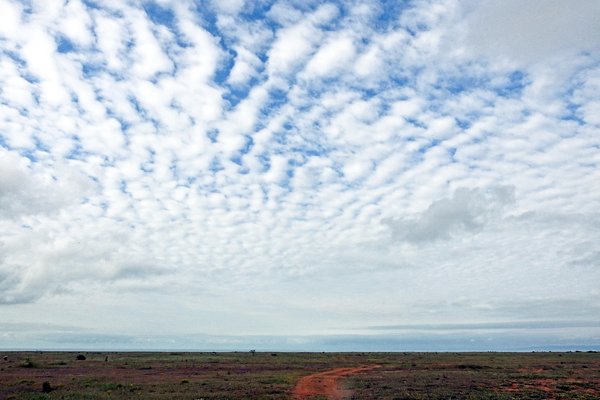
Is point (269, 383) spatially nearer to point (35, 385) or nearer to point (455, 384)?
point (455, 384)

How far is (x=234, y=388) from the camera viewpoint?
4591cm

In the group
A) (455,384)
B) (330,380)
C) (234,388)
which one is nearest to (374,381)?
(330,380)

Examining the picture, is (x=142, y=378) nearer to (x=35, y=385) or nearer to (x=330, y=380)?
(x=35, y=385)

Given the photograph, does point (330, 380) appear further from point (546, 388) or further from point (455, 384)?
point (546, 388)

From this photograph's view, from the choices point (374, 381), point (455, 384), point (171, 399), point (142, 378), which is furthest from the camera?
point (142, 378)

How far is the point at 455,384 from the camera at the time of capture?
49.4m

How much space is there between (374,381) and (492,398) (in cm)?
1695

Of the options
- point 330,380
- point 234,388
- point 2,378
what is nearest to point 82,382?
point 2,378

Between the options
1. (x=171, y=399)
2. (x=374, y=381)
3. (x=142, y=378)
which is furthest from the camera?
(x=142, y=378)

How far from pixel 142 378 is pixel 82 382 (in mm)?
8021

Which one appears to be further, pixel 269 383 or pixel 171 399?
pixel 269 383

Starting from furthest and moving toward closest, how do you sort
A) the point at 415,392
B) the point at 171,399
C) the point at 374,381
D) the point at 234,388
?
the point at 374,381 → the point at 234,388 → the point at 415,392 → the point at 171,399

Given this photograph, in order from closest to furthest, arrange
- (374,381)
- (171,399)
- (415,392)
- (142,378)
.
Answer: (171,399) → (415,392) → (374,381) → (142,378)

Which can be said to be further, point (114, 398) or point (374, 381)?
point (374, 381)
